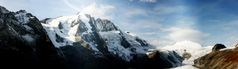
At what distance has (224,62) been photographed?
15662 centimetres

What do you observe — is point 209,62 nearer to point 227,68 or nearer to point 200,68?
point 200,68

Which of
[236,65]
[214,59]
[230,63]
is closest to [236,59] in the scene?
[230,63]

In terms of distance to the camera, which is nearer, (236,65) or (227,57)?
(236,65)

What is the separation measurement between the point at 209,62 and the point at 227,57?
727 inches

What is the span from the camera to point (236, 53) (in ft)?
538

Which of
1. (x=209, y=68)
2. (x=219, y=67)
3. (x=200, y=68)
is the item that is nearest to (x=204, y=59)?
(x=200, y=68)

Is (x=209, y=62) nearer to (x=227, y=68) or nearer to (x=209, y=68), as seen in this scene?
(x=209, y=68)

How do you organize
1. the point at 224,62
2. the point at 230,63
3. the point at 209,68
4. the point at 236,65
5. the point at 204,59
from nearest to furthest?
the point at 236,65 → the point at 230,63 → the point at 224,62 → the point at 209,68 → the point at 204,59

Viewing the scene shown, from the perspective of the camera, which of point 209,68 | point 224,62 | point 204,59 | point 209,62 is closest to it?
point 224,62

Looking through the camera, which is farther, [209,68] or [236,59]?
[209,68]

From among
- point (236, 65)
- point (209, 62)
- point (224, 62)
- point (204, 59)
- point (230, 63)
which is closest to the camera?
point (236, 65)

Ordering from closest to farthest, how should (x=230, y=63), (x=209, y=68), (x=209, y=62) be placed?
(x=230, y=63) → (x=209, y=68) → (x=209, y=62)

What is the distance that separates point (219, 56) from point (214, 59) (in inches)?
96.9

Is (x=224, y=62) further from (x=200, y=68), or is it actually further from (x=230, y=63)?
(x=200, y=68)
